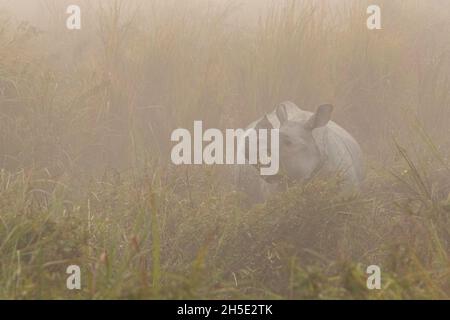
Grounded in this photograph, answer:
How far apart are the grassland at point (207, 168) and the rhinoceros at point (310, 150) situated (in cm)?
20

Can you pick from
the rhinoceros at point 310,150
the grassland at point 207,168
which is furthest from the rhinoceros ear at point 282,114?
the grassland at point 207,168

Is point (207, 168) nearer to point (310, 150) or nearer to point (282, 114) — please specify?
point (282, 114)

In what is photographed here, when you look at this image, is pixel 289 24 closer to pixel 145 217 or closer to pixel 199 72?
pixel 199 72

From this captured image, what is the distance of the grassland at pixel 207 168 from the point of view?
286 cm

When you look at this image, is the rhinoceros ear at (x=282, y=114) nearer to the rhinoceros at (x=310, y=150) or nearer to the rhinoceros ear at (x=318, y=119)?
the rhinoceros at (x=310, y=150)

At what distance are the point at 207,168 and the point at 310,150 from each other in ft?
2.83

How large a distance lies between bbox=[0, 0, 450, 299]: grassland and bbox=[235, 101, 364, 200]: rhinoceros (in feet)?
0.66

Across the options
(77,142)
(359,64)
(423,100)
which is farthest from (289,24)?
(77,142)

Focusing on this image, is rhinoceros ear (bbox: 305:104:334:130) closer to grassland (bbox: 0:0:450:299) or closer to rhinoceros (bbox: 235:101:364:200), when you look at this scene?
rhinoceros (bbox: 235:101:364:200)

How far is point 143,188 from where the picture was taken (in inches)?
162

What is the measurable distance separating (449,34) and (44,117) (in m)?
4.39

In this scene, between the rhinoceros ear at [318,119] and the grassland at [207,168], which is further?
the rhinoceros ear at [318,119]
